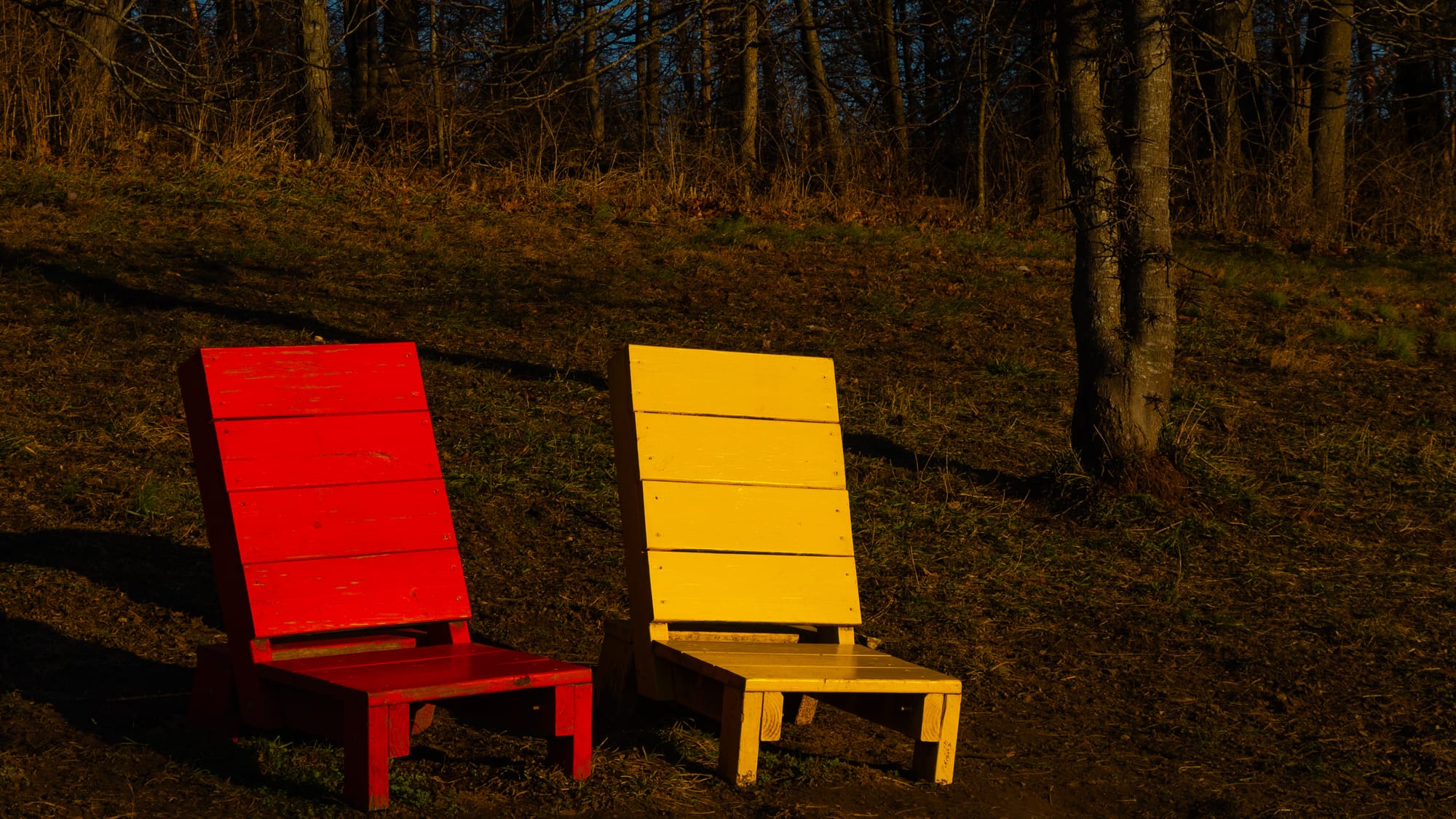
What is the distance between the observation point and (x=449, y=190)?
13.2 meters

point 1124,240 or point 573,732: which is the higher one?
point 1124,240

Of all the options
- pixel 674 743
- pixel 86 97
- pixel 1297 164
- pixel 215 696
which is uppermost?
pixel 86 97

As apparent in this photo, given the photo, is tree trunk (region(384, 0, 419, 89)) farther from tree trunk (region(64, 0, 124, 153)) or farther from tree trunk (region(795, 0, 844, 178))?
tree trunk (region(795, 0, 844, 178))

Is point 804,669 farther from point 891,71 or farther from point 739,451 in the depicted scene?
point 891,71

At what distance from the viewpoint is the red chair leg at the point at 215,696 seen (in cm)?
402

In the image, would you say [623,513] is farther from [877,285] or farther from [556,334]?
[877,285]

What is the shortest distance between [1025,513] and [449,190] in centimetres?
784

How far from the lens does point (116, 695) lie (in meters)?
4.44

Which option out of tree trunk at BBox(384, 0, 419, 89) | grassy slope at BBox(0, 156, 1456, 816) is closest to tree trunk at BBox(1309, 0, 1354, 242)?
grassy slope at BBox(0, 156, 1456, 816)

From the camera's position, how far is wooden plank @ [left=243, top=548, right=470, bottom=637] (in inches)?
159

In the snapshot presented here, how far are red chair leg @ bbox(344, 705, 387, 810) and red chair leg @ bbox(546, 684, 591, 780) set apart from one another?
478 millimetres

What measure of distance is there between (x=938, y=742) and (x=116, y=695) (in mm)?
2652

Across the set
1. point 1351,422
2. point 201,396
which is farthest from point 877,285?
point 201,396

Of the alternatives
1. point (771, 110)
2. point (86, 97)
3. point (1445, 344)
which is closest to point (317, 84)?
point (86, 97)
